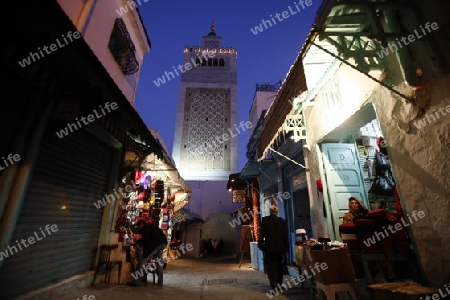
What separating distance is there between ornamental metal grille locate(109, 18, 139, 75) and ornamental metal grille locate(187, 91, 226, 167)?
19685 millimetres

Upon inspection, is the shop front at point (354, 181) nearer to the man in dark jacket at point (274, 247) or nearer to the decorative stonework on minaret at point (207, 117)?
the man in dark jacket at point (274, 247)

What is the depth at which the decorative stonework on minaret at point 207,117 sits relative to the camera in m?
28.8

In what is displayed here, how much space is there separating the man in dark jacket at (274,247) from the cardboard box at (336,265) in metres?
1.75

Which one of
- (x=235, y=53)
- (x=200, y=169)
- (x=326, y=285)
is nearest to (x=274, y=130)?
(x=326, y=285)

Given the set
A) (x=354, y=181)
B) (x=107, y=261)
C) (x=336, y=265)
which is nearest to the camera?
(x=336, y=265)

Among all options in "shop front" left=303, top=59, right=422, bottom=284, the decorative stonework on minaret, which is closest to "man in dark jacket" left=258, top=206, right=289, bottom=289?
"shop front" left=303, top=59, right=422, bottom=284

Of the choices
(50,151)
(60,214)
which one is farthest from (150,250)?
(50,151)

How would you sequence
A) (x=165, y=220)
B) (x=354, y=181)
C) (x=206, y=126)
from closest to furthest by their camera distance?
(x=354, y=181) < (x=165, y=220) < (x=206, y=126)

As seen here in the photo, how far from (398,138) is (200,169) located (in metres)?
25.7

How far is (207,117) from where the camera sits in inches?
1241

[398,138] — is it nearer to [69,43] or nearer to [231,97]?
[69,43]

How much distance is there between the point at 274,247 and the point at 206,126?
26.5m

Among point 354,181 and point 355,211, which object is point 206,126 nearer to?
point 354,181

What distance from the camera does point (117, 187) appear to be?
285 inches
